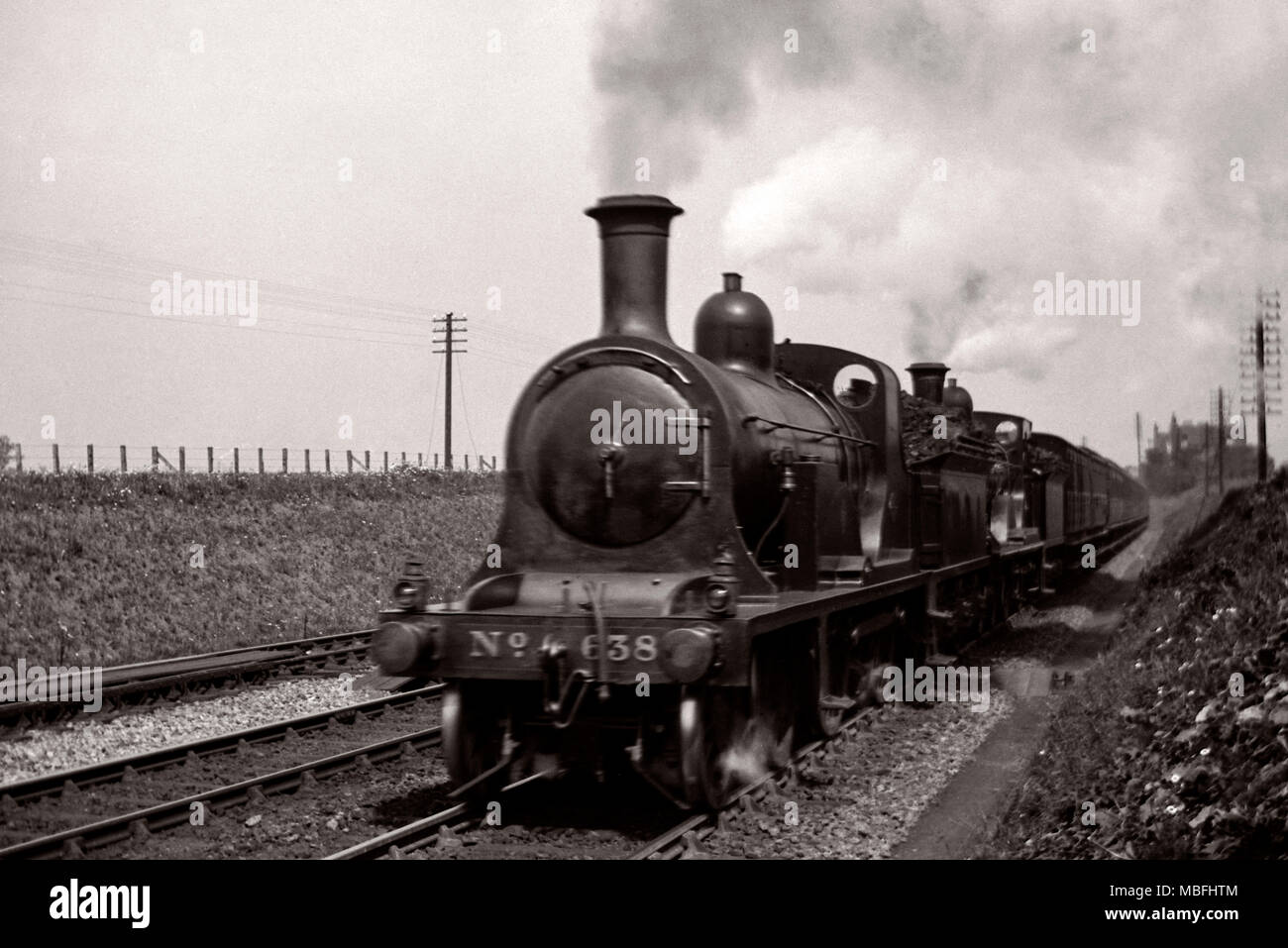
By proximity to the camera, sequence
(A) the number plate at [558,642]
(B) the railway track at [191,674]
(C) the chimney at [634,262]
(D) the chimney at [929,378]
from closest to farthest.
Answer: (A) the number plate at [558,642] → (C) the chimney at [634,262] → (B) the railway track at [191,674] → (D) the chimney at [929,378]

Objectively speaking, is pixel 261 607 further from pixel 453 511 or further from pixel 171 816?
pixel 171 816

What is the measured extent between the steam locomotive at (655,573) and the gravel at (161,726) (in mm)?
3031

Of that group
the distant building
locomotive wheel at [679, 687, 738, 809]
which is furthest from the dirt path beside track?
the distant building

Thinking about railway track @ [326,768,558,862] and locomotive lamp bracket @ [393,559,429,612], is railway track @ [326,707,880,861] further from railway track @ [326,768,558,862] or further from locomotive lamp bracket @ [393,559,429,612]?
locomotive lamp bracket @ [393,559,429,612]

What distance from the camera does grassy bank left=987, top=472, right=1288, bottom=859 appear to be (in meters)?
5.42

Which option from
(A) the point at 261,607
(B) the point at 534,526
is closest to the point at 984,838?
(B) the point at 534,526

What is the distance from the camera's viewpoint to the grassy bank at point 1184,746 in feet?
17.8

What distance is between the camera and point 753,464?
26.9ft

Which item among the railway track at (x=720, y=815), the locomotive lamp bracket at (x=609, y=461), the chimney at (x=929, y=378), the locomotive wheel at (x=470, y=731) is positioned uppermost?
the chimney at (x=929, y=378)

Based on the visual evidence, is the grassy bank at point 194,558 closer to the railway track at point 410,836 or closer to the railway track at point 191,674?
the railway track at point 191,674

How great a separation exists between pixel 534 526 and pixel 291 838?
244cm

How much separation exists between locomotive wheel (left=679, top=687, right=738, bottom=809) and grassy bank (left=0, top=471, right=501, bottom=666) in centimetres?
951

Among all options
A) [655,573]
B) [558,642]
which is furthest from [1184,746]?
[558,642]

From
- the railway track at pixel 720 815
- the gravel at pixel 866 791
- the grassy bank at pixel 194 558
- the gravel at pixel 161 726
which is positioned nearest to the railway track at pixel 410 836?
the railway track at pixel 720 815
